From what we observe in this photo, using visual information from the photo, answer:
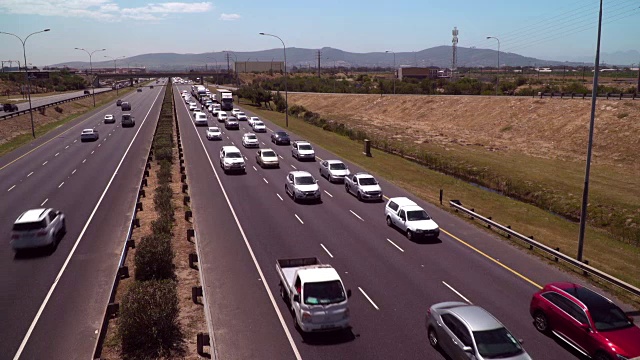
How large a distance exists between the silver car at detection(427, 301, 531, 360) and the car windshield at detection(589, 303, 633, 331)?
9.37 ft

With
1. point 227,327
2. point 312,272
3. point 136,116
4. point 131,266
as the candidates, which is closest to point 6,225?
point 131,266

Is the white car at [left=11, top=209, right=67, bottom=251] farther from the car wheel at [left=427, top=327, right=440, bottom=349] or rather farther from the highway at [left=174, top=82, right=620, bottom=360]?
the car wheel at [left=427, top=327, right=440, bottom=349]

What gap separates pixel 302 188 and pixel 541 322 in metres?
18.0

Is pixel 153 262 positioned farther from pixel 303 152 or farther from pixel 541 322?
pixel 303 152

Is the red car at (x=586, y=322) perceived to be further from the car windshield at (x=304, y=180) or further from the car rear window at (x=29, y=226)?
the car rear window at (x=29, y=226)

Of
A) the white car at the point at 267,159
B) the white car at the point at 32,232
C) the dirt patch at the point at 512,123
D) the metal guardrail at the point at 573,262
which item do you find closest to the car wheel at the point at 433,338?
the metal guardrail at the point at 573,262

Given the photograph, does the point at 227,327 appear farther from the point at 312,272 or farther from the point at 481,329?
the point at 481,329

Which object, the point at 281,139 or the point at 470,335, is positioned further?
the point at 281,139

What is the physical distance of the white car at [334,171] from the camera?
36938 millimetres

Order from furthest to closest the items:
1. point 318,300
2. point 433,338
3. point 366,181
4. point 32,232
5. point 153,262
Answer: point 366,181
point 32,232
point 153,262
point 318,300
point 433,338

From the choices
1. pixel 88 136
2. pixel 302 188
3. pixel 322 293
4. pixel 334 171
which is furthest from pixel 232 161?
pixel 88 136

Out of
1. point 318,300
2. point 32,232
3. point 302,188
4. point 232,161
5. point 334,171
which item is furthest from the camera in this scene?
point 232,161

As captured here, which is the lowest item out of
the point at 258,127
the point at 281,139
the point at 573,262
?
the point at 573,262

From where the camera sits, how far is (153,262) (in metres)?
18.7
